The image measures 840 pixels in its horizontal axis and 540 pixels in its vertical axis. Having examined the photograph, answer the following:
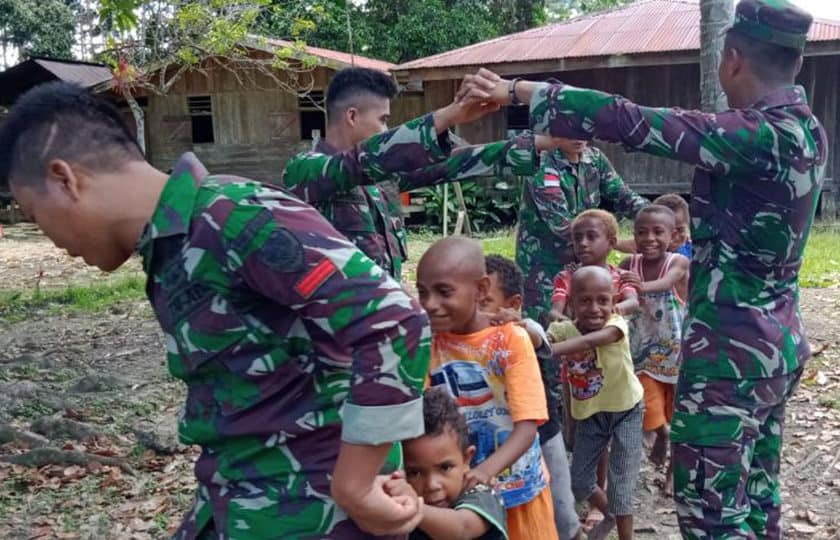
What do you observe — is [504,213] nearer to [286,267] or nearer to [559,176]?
[559,176]

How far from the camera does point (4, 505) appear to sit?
13.9 feet

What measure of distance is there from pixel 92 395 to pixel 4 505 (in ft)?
5.42

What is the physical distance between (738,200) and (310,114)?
1695 cm

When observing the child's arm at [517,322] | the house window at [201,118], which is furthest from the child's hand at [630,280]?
the house window at [201,118]

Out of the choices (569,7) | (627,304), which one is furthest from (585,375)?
(569,7)

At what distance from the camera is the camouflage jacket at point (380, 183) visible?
288 centimetres

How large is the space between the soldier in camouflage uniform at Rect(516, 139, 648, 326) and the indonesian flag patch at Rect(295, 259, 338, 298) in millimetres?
3252

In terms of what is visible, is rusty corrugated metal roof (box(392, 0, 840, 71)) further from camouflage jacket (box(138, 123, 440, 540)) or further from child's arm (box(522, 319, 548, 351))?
camouflage jacket (box(138, 123, 440, 540))

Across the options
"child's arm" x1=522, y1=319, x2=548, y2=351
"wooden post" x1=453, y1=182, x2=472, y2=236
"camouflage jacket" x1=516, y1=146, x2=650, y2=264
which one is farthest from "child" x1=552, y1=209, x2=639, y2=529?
"wooden post" x1=453, y1=182, x2=472, y2=236

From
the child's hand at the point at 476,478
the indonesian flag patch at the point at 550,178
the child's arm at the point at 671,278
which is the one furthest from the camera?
the indonesian flag patch at the point at 550,178

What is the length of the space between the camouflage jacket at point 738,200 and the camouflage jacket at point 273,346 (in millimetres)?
1325

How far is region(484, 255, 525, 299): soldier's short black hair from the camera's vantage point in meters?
3.00

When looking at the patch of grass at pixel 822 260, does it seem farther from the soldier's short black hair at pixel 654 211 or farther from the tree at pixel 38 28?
the tree at pixel 38 28

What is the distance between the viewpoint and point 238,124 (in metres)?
18.7
